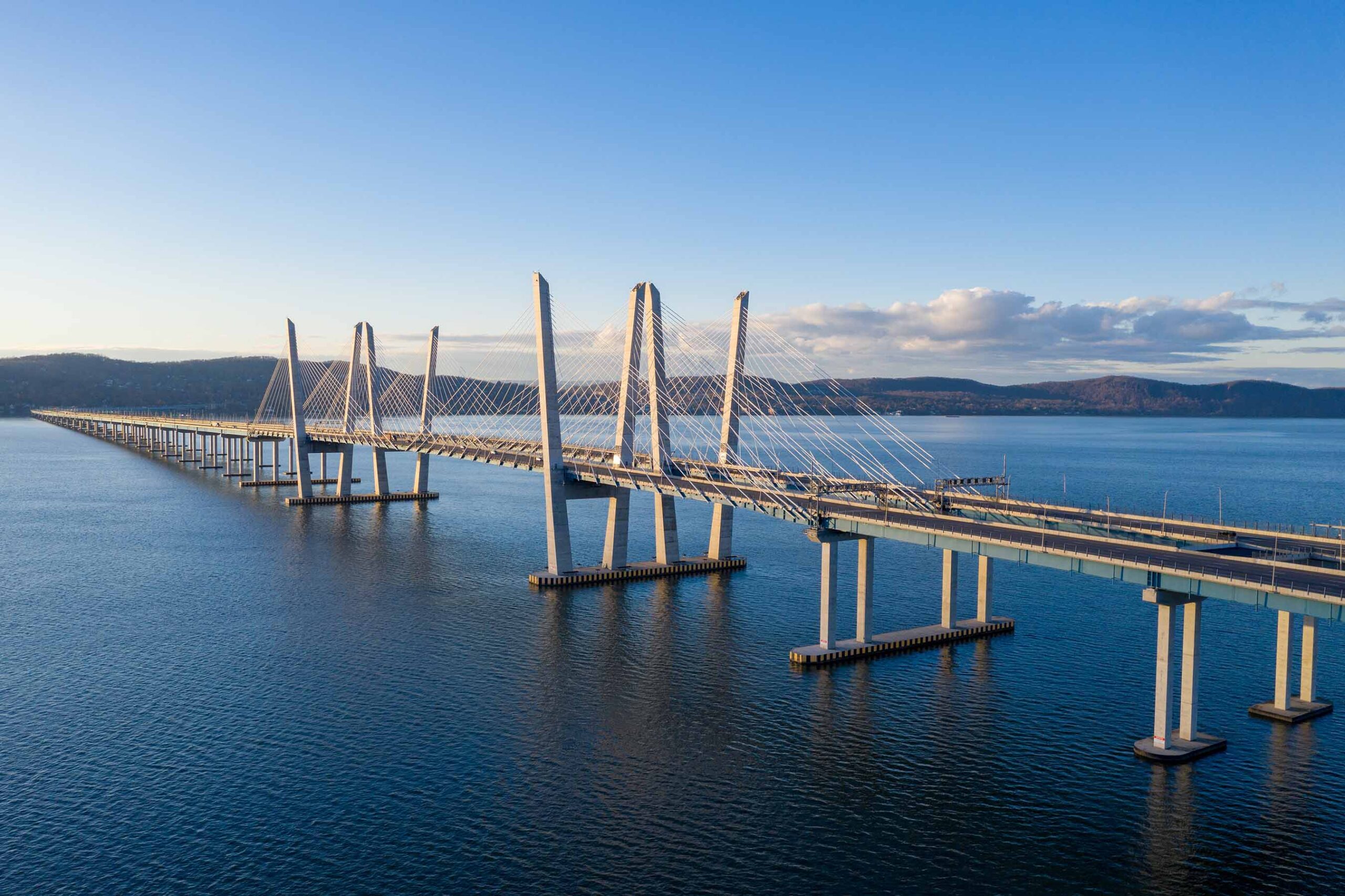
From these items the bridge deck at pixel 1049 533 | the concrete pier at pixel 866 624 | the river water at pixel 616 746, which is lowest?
the river water at pixel 616 746

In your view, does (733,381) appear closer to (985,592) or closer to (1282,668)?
(985,592)

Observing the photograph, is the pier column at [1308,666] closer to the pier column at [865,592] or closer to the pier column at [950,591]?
the pier column at [950,591]

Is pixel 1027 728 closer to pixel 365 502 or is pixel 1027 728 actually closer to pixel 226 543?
pixel 226 543

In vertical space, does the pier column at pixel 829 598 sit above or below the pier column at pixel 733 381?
below

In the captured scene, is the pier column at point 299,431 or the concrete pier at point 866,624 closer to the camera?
the concrete pier at point 866,624

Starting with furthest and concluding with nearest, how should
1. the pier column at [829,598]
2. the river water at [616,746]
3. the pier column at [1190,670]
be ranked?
1. the pier column at [829,598]
2. the pier column at [1190,670]
3. the river water at [616,746]

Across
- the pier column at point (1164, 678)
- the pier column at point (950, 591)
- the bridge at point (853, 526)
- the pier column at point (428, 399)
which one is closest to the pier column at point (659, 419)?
the bridge at point (853, 526)
